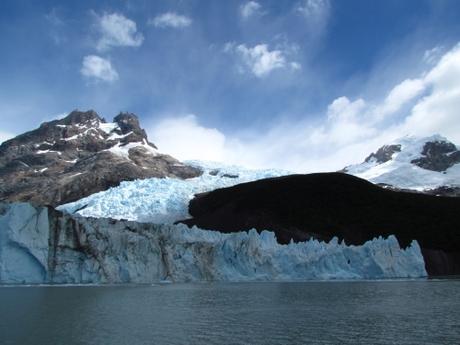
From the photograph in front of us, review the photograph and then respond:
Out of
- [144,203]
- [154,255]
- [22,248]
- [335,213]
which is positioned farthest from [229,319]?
[144,203]

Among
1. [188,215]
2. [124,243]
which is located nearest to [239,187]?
[188,215]

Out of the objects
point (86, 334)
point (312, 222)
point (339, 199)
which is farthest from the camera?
point (339, 199)

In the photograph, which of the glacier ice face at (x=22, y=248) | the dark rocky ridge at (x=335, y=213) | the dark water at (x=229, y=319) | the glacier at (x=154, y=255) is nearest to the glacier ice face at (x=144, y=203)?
the dark rocky ridge at (x=335, y=213)

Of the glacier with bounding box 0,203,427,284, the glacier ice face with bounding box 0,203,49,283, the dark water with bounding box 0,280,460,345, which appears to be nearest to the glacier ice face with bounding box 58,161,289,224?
the glacier with bounding box 0,203,427,284

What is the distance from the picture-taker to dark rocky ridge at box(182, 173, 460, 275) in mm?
98438

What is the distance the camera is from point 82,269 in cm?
4603

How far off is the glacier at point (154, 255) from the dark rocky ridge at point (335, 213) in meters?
28.8

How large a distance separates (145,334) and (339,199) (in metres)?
105

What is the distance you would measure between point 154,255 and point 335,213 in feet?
236

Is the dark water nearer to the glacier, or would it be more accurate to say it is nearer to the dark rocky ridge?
the glacier

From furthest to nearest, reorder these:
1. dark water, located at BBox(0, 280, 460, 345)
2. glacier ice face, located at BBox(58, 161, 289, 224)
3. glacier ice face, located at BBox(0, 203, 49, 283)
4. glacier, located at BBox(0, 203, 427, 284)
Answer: glacier ice face, located at BBox(58, 161, 289, 224) < glacier, located at BBox(0, 203, 427, 284) < glacier ice face, located at BBox(0, 203, 49, 283) < dark water, located at BBox(0, 280, 460, 345)

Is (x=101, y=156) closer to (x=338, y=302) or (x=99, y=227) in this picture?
(x=99, y=227)

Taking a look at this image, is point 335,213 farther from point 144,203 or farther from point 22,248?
point 22,248

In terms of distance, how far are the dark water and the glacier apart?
254 inches
